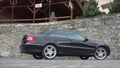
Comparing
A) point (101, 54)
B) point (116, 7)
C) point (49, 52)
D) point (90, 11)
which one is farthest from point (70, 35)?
point (116, 7)

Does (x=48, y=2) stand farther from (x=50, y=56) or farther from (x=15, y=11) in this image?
(x=50, y=56)

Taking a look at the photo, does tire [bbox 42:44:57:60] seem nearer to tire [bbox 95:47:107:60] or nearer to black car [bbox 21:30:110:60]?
black car [bbox 21:30:110:60]

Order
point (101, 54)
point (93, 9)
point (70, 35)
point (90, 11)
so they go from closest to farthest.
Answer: point (70, 35) → point (101, 54) → point (90, 11) → point (93, 9)

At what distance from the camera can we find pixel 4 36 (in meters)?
29.4

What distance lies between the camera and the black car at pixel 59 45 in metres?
20.4

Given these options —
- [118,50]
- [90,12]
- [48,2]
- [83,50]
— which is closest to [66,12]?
[48,2]

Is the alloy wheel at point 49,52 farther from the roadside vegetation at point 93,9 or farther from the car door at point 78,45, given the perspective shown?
the roadside vegetation at point 93,9

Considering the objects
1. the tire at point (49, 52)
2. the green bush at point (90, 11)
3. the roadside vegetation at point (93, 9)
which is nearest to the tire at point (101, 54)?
the tire at point (49, 52)

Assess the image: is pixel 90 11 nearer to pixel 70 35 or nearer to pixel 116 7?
pixel 116 7

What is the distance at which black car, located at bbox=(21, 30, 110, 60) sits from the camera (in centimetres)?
2039

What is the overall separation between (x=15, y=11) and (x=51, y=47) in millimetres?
17832

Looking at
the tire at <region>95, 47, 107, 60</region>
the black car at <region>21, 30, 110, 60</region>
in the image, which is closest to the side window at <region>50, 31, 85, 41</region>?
the black car at <region>21, 30, 110, 60</region>

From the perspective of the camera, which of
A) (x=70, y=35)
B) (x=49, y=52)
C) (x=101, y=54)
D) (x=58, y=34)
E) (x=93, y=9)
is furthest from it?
(x=93, y=9)

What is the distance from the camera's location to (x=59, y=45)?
20812 millimetres
